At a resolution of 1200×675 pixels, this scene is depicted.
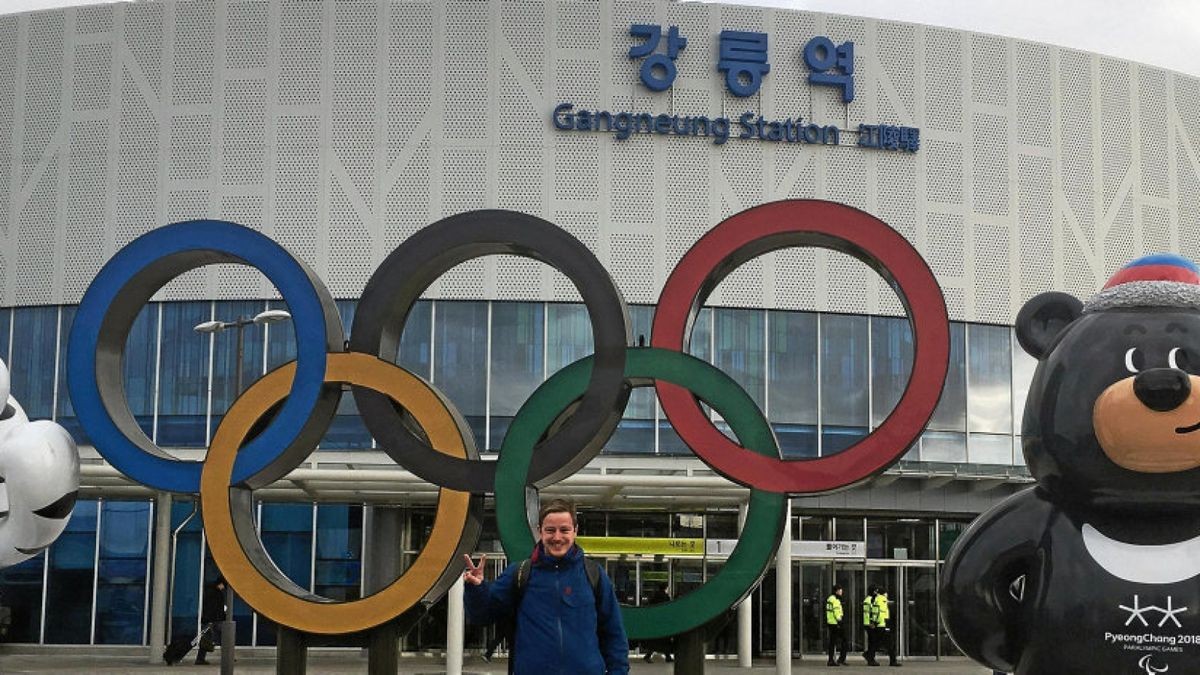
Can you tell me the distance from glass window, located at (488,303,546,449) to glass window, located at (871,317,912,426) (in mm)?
6640

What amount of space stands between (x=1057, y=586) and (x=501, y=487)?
12.2ft

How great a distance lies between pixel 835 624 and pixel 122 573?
1388 cm

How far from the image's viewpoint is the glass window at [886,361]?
29.8 metres

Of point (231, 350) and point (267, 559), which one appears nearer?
point (267, 559)

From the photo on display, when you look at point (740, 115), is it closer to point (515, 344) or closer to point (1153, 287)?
point (515, 344)

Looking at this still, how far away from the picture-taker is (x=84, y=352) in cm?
1095

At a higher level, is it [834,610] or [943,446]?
[943,446]

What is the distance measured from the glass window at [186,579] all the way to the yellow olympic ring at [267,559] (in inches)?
765

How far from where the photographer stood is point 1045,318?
8.88 metres

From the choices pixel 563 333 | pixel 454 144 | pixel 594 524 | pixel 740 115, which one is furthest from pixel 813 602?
pixel 454 144

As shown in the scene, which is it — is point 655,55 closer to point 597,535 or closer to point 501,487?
point 597,535

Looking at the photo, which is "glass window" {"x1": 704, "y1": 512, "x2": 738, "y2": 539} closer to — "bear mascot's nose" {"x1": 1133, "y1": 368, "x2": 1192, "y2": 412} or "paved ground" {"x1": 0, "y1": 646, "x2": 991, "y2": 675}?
"paved ground" {"x1": 0, "y1": 646, "x2": 991, "y2": 675}

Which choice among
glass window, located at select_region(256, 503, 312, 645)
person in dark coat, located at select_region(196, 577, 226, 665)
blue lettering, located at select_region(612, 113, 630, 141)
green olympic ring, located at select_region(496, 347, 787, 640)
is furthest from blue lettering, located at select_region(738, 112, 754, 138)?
green olympic ring, located at select_region(496, 347, 787, 640)

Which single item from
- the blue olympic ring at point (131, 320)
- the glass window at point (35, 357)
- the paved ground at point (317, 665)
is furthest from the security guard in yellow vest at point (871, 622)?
the blue olympic ring at point (131, 320)
